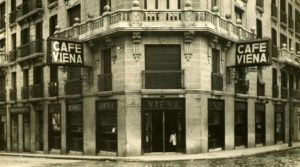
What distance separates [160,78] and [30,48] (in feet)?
41.2

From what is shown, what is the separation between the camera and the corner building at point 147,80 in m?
24.8

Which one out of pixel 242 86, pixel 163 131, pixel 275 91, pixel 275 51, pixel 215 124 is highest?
pixel 275 51

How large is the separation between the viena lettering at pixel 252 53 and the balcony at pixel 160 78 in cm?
450

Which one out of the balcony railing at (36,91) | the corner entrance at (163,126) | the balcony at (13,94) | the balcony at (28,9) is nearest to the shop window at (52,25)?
the balcony at (28,9)

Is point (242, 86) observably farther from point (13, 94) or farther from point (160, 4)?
point (13, 94)

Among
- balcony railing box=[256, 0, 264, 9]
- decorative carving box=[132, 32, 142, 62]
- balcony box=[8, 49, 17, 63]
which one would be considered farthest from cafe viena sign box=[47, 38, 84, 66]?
balcony railing box=[256, 0, 264, 9]

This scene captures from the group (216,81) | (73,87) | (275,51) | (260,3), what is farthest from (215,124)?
(275,51)

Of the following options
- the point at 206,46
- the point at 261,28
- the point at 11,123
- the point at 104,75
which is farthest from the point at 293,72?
the point at 11,123

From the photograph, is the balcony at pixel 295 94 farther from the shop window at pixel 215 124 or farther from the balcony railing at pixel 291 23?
the shop window at pixel 215 124

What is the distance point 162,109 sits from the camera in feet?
81.5

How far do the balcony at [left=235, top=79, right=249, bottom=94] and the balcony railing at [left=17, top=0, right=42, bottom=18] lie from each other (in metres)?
13.8

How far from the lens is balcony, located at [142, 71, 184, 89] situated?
24.8 m

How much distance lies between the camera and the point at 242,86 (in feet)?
97.3

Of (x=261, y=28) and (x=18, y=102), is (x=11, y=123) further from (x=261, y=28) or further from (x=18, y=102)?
(x=261, y=28)
